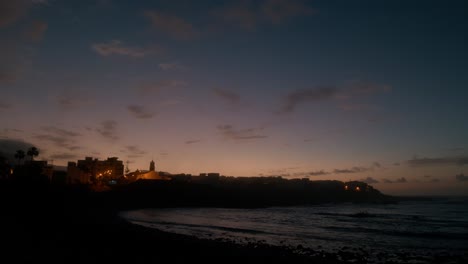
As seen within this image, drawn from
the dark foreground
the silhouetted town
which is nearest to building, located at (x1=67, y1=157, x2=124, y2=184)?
the silhouetted town

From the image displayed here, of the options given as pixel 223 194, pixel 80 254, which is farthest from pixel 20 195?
pixel 223 194

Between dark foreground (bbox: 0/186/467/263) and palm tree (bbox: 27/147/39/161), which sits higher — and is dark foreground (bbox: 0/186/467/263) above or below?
below

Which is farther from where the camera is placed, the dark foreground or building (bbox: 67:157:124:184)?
building (bbox: 67:157:124:184)

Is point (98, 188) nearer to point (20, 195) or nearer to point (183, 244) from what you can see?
point (20, 195)

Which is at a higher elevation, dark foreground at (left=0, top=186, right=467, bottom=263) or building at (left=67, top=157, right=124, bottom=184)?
building at (left=67, top=157, right=124, bottom=184)

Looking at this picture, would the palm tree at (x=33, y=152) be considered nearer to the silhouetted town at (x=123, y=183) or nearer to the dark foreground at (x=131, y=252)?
the silhouetted town at (x=123, y=183)

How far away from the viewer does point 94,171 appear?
117812 mm

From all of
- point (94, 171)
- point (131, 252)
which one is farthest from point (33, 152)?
point (131, 252)

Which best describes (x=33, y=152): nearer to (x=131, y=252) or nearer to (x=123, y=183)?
(x=123, y=183)

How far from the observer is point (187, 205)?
11675 cm

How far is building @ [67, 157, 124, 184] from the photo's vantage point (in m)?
105

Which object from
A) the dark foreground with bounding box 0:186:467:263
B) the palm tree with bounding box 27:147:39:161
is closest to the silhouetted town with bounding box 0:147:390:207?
the palm tree with bounding box 27:147:39:161

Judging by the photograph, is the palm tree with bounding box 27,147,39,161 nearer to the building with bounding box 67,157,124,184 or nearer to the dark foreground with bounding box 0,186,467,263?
the building with bounding box 67,157,124,184

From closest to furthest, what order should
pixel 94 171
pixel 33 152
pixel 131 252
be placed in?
pixel 131 252 → pixel 33 152 → pixel 94 171
